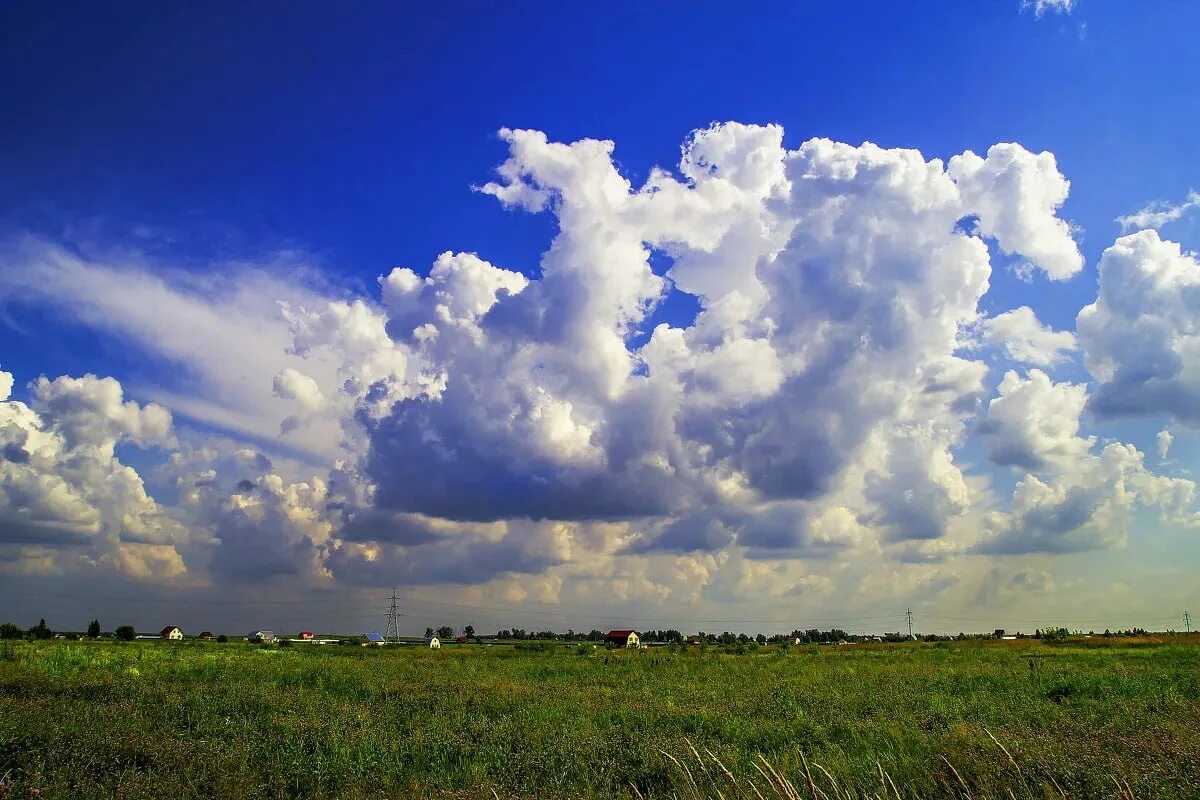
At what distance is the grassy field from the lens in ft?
31.5

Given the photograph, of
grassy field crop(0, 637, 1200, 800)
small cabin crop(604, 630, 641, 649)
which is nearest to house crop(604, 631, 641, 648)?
small cabin crop(604, 630, 641, 649)

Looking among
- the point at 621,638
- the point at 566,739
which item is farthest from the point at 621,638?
the point at 566,739

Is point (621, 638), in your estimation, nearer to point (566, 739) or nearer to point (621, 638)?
point (621, 638)

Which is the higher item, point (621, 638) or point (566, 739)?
point (566, 739)

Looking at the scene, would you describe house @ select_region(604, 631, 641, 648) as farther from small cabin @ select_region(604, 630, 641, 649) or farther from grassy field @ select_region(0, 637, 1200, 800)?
grassy field @ select_region(0, 637, 1200, 800)

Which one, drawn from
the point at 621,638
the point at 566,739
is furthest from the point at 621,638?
the point at 566,739

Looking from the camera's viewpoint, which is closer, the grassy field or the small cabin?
the grassy field

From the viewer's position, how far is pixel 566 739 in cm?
1432

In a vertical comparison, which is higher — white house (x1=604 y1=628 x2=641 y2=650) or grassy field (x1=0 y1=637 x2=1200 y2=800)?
grassy field (x1=0 y1=637 x2=1200 y2=800)

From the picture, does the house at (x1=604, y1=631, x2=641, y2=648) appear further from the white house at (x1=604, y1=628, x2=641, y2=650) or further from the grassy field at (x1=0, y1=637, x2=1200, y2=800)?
the grassy field at (x1=0, y1=637, x2=1200, y2=800)

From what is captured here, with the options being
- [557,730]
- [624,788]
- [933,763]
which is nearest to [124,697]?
[557,730]

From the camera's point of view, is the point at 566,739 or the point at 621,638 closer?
the point at 566,739

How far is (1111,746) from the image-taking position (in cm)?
1123

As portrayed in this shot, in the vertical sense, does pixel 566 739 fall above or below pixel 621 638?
above
